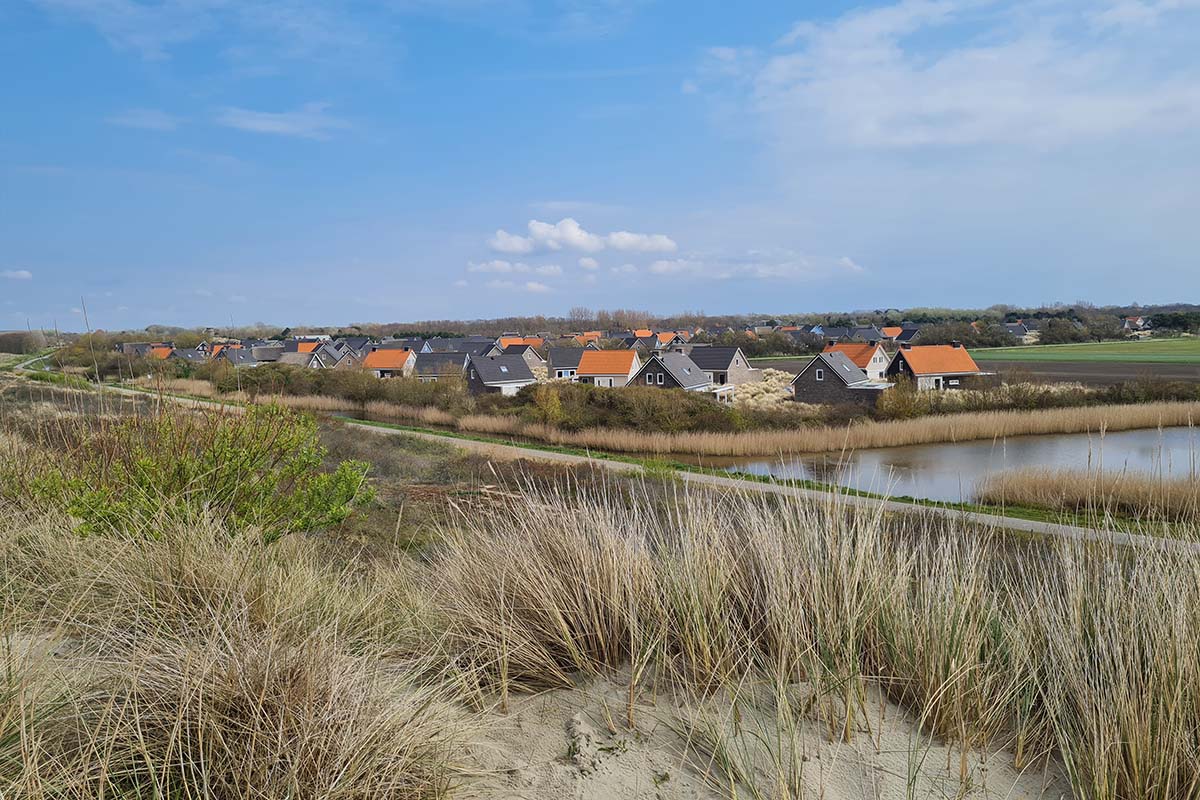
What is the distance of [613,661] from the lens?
382cm

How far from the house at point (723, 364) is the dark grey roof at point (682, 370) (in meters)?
3.70

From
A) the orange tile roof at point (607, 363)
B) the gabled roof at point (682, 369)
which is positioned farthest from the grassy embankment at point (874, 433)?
the orange tile roof at point (607, 363)

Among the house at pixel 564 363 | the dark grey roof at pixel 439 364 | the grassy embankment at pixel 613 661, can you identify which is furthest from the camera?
the house at pixel 564 363

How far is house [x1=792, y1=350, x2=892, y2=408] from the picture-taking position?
40938 millimetres

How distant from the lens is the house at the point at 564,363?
5838 cm

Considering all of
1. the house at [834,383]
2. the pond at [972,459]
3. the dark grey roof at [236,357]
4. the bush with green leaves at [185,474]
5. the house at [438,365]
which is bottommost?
the pond at [972,459]

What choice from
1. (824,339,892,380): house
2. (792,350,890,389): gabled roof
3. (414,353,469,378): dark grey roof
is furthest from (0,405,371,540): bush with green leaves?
(824,339,892,380): house

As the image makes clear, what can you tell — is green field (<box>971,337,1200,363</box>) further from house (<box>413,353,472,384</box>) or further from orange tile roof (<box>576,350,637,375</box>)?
house (<box>413,353,472,384</box>)

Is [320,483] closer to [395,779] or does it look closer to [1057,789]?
[395,779]

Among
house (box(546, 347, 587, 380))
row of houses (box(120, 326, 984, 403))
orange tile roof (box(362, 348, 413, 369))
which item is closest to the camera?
row of houses (box(120, 326, 984, 403))

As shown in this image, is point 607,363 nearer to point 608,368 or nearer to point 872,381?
point 608,368

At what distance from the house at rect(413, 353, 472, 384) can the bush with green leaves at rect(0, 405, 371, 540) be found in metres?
45.3

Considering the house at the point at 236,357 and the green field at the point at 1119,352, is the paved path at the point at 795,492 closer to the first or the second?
the house at the point at 236,357

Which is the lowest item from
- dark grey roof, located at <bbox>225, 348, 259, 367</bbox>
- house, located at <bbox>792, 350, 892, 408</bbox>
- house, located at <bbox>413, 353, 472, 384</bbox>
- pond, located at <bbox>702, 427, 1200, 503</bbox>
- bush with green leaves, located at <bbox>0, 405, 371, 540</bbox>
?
pond, located at <bbox>702, 427, 1200, 503</bbox>
